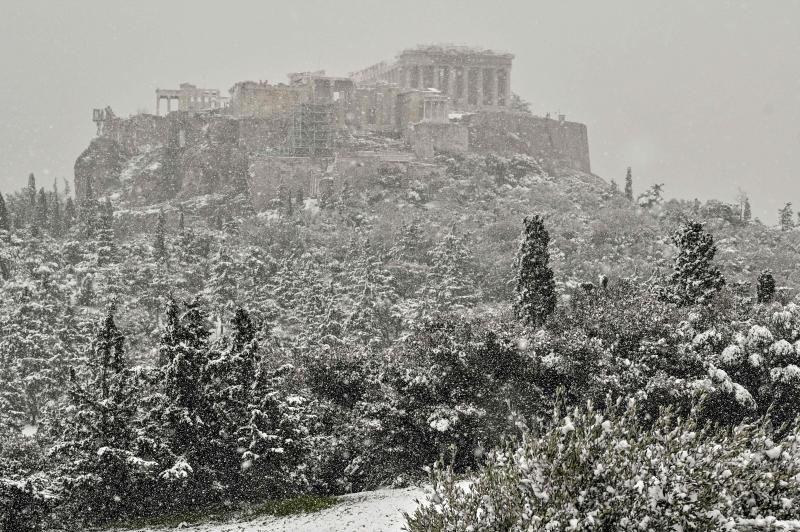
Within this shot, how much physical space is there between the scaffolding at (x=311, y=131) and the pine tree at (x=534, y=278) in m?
51.4

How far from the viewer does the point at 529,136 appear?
104m

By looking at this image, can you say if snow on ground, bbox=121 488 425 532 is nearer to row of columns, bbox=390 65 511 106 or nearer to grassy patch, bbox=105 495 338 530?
grassy patch, bbox=105 495 338 530

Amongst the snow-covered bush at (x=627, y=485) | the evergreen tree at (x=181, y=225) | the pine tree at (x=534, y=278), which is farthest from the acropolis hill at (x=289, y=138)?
the snow-covered bush at (x=627, y=485)

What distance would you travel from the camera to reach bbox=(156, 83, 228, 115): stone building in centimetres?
10225

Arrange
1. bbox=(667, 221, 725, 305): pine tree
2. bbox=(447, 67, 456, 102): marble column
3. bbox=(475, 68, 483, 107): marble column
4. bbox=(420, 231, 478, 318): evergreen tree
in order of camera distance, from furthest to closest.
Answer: bbox=(475, 68, 483, 107): marble column, bbox=(447, 67, 456, 102): marble column, bbox=(420, 231, 478, 318): evergreen tree, bbox=(667, 221, 725, 305): pine tree

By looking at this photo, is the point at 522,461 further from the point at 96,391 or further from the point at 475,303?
the point at 475,303

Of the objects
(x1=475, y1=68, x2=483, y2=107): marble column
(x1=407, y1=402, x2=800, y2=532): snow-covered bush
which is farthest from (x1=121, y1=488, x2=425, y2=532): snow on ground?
(x1=475, y1=68, x2=483, y2=107): marble column

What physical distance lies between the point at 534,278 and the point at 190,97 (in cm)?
7509

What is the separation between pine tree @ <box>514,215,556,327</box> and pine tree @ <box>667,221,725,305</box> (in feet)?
19.9

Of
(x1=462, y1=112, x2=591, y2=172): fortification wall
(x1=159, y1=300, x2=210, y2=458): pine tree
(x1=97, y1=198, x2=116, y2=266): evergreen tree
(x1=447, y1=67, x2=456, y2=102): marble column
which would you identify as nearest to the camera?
(x1=159, y1=300, x2=210, y2=458): pine tree

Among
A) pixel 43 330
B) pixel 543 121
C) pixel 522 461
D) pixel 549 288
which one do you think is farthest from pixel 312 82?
pixel 522 461

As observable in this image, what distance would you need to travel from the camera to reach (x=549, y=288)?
132ft

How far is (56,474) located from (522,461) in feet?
66.5

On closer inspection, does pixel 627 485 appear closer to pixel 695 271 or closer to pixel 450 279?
pixel 695 271
